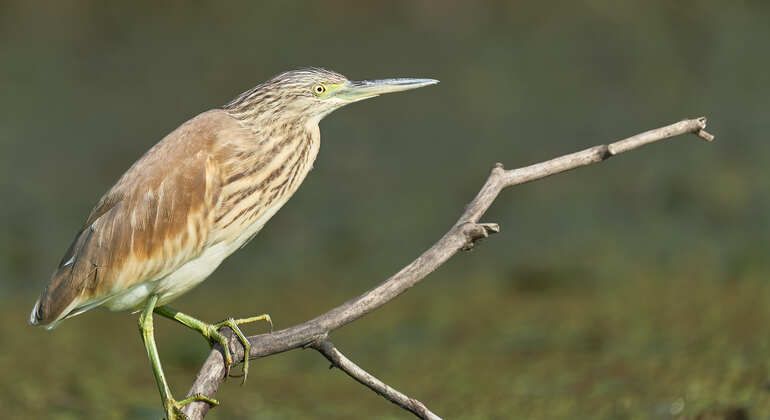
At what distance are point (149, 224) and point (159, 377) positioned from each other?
527 millimetres

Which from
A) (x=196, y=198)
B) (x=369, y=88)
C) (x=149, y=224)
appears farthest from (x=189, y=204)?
(x=369, y=88)

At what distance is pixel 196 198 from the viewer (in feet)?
11.7

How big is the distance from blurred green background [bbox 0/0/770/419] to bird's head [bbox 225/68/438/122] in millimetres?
1809

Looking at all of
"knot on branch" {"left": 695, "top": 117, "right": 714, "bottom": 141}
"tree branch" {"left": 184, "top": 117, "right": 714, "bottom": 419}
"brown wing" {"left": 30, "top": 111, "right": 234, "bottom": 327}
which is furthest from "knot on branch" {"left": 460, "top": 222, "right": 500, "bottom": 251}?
"brown wing" {"left": 30, "top": 111, "right": 234, "bottom": 327}

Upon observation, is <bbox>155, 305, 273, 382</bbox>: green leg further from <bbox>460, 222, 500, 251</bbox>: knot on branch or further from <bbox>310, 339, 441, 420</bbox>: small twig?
<bbox>460, 222, 500, 251</bbox>: knot on branch

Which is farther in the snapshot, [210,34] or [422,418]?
[210,34]

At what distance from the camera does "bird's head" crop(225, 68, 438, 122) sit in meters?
3.65

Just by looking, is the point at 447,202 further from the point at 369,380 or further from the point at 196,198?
the point at 369,380

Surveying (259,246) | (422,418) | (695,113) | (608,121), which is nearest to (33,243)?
(259,246)

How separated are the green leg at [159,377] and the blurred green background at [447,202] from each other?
1874mm

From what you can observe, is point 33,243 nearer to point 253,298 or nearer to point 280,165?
point 253,298

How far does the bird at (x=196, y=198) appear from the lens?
356 centimetres

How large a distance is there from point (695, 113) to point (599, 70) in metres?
1.09

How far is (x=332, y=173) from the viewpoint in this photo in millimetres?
8039
